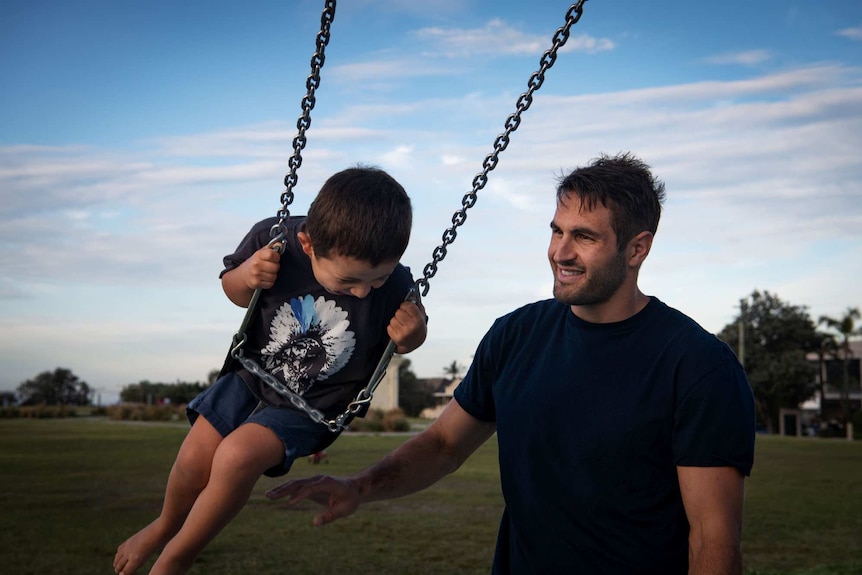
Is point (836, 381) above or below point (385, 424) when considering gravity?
above

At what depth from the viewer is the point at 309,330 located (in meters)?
3.12

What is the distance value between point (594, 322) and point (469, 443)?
81cm

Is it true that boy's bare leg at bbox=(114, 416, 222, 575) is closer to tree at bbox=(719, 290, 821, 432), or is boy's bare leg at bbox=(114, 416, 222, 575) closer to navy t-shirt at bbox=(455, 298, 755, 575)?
navy t-shirt at bbox=(455, 298, 755, 575)

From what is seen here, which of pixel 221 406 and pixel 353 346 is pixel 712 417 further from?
pixel 221 406

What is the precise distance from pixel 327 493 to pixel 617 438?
3.33 feet

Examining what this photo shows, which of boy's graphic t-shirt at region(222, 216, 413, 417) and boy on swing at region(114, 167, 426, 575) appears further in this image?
boy's graphic t-shirt at region(222, 216, 413, 417)

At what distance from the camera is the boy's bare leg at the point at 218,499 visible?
9.44 ft

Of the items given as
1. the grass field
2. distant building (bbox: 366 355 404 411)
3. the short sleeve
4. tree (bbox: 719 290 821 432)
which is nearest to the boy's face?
the short sleeve

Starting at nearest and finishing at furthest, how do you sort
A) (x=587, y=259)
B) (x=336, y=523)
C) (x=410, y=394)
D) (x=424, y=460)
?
(x=587, y=259), (x=424, y=460), (x=336, y=523), (x=410, y=394)

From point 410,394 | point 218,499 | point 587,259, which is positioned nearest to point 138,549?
point 218,499

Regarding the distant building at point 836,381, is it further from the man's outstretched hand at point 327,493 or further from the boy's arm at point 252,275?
the boy's arm at point 252,275

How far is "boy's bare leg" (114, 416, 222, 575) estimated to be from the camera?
3.11 metres

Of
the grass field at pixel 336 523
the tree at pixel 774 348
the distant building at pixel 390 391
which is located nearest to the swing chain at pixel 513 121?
the grass field at pixel 336 523

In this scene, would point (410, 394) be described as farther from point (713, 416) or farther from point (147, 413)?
point (713, 416)
